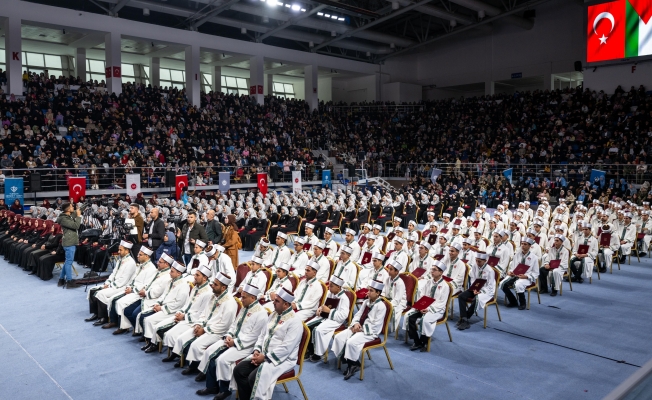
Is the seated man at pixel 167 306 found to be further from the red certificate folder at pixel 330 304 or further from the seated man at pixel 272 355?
the seated man at pixel 272 355

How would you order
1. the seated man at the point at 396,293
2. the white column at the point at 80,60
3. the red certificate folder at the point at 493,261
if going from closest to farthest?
the seated man at the point at 396,293 → the red certificate folder at the point at 493,261 → the white column at the point at 80,60

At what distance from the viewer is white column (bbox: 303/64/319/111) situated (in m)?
36.6

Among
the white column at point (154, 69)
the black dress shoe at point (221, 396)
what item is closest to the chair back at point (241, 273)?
the black dress shoe at point (221, 396)

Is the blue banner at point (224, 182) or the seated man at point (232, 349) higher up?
the blue banner at point (224, 182)

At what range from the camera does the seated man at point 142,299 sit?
7684 mm

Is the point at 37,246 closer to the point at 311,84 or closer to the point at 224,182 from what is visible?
the point at 224,182

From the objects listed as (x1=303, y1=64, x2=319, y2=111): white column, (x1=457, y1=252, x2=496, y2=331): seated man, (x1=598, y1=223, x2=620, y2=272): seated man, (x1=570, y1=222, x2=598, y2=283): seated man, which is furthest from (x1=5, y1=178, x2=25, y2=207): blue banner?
(x1=303, y1=64, x2=319, y2=111): white column

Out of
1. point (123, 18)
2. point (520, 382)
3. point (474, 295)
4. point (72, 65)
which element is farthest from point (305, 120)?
point (520, 382)

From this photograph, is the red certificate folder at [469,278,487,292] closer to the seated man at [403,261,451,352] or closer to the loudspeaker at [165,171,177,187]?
the seated man at [403,261,451,352]

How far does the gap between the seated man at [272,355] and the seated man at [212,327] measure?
790 mm

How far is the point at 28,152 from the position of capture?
67.9 ft

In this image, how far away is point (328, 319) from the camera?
701 centimetres

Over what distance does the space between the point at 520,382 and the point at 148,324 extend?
16.4 feet

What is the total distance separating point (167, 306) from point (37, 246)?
25.1 ft
